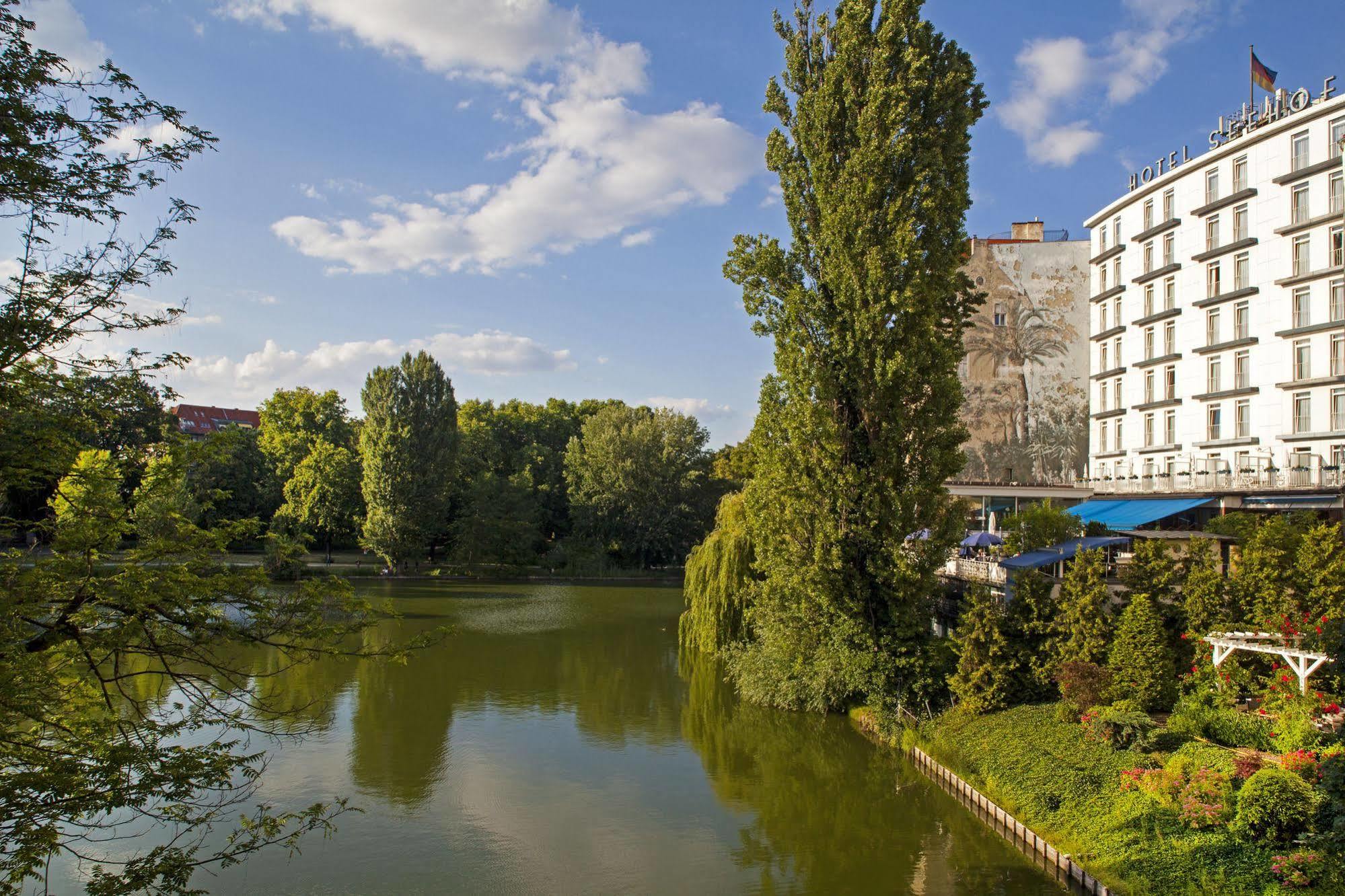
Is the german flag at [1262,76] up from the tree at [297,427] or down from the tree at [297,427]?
up

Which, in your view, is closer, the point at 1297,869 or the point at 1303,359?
the point at 1297,869

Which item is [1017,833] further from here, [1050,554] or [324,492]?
[324,492]

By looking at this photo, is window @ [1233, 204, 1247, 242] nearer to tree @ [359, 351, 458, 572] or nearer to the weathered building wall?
the weathered building wall

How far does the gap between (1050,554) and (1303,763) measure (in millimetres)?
8936

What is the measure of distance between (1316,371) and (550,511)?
136 ft

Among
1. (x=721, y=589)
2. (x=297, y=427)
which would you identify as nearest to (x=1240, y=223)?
(x=721, y=589)

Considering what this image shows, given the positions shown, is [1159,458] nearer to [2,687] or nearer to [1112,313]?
[1112,313]

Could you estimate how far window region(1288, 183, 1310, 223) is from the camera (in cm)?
2805

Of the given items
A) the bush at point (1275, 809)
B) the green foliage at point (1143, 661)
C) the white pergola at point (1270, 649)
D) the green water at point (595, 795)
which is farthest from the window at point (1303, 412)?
the bush at point (1275, 809)

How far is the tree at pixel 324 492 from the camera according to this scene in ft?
161

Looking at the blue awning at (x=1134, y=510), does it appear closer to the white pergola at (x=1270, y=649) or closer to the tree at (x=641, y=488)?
the white pergola at (x=1270, y=649)

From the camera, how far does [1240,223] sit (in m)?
30.6

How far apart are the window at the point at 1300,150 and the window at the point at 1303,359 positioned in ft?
18.9

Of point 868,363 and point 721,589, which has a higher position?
point 868,363
